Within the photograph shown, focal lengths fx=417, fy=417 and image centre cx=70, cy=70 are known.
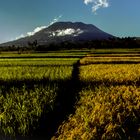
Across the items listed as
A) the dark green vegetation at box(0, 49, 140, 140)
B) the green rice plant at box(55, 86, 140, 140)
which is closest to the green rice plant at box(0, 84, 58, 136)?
the dark green vegetation at box(0, 49, 140, 140)

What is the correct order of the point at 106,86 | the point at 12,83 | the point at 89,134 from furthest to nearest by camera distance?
the point at 12,83 → the point at 106,86 → the point at 89,134

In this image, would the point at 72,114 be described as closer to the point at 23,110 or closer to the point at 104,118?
the point at 23,110

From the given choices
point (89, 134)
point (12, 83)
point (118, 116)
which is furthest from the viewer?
point (12, 83)

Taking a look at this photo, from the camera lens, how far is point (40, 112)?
33.1 ft

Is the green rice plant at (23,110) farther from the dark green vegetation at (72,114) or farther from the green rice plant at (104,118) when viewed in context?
the green rice plant at (104,118)

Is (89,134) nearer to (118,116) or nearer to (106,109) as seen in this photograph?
(118,116)

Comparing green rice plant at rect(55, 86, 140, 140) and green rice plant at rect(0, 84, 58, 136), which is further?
green rice plant at rect(0, 84, 58, 136)

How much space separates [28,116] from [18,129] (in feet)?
2.31

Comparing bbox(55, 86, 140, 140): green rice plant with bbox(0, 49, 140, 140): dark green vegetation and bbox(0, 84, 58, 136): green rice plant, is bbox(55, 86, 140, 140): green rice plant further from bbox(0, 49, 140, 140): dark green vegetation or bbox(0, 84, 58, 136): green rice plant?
bbox(0, 84, 58, 136): green rice plant

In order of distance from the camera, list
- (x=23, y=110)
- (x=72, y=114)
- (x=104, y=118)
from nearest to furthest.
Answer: (x=104, y=118) → (x=23, y=110) → (x=72, y=114)

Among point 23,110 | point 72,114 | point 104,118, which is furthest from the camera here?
point 72,114

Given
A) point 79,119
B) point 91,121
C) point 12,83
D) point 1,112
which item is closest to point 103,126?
point 91,121

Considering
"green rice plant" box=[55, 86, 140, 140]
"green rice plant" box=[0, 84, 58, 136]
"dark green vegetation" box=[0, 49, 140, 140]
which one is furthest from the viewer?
"green rice plant" box=[0, 84, 58, 136]

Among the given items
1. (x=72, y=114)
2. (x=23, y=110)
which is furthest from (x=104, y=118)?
(x=23, y=110)
